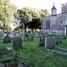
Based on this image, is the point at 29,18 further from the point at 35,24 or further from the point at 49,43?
the point at 49,43

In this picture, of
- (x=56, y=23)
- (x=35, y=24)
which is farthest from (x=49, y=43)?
(x=35, y=24)

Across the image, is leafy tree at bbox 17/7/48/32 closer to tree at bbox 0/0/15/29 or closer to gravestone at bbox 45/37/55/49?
tree at bbox 0/0/15/29

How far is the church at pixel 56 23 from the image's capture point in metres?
47.4

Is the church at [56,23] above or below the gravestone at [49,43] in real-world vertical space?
above

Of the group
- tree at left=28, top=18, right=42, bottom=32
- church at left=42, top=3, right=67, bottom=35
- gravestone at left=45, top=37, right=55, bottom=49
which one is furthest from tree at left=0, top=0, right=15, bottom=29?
gravestone at left=45, top=37, right=55, bottom=49

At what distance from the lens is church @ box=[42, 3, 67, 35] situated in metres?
47.4

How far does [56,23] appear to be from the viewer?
51.2 meters

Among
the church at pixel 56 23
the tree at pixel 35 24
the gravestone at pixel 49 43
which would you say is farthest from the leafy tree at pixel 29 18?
the gravestone at pixel 49 43

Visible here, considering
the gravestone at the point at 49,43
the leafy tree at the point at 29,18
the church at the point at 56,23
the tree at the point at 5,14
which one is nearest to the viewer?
the gravestone at the point at 49,43

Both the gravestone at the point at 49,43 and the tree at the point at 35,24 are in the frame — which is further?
the tree at the point at 35,24

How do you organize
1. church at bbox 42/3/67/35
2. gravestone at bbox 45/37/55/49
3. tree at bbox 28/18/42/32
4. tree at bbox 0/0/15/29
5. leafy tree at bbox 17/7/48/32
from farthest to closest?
leafy tree at bbox 17/7/48/32, tree at bbox 28/18/42/32, church at bbox 42/3/67/35, tree at bbox 0/0/15/29, gravestone at bbox 45/37/55/49

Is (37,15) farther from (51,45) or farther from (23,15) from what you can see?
(51,45)

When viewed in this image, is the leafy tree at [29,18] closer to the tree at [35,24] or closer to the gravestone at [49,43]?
the tree at [35,24]

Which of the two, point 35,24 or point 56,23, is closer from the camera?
point 56,23
